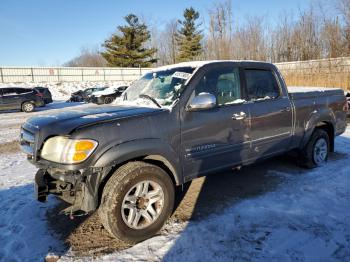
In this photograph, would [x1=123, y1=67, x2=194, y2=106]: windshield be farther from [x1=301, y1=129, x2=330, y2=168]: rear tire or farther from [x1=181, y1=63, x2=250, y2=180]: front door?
[x1=301, y1=129, x2=330, y2=168]: rear tire

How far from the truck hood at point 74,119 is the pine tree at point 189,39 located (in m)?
52.1

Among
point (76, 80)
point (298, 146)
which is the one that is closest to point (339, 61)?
point (298, 146)

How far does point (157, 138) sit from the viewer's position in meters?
3.54

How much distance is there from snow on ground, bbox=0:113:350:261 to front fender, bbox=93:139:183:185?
29.2 inches

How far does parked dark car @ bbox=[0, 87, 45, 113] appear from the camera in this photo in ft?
64.4

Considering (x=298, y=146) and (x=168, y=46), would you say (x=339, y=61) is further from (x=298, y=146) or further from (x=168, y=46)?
(x=168, y=46)

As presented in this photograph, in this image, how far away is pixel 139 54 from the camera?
173ft

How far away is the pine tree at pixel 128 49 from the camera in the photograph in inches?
2071

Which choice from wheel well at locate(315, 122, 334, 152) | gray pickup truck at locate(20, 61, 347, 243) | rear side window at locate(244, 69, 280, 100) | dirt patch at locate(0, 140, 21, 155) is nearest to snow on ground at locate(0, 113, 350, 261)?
gray pickup truck at locate(20, 61, 347, 243)

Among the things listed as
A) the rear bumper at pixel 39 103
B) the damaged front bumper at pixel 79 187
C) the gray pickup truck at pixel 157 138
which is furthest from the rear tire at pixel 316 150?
the rear bumper at pixel 39 103

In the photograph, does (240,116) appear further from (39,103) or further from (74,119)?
(39,103)

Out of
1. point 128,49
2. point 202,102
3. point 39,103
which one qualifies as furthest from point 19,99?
point 128,49

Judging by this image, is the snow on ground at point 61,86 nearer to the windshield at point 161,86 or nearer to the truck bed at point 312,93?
the windshield at point 161,86

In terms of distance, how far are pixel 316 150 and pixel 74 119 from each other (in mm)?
4552
